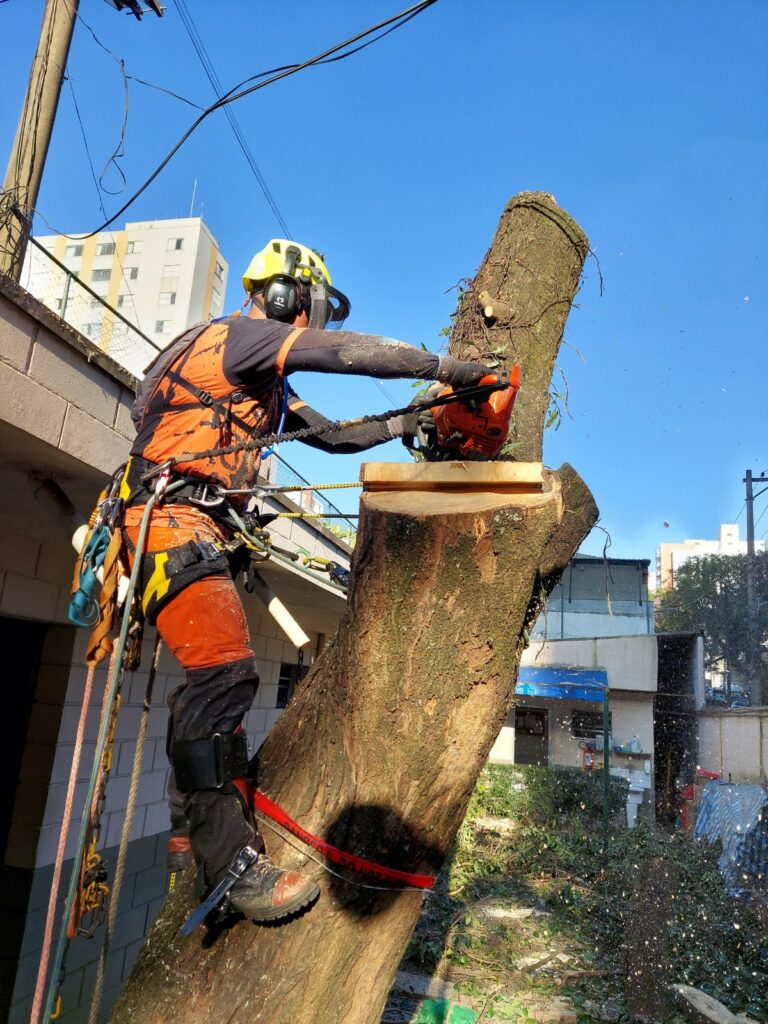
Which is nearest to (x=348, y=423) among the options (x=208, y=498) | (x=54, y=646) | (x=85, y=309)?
(x=208, y=498)

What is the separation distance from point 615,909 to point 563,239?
278 inches

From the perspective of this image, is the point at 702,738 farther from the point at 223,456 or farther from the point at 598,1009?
the point at 223,456

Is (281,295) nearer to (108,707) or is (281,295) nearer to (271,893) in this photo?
(108,707)

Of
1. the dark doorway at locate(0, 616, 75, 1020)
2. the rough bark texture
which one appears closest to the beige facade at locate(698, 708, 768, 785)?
the dark doorway at locate(0, 616, 75, 1020)

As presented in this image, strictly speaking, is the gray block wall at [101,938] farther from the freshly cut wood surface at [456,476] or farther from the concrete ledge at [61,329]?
the freshly cut wood surface at [456,476]

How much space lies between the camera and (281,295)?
2.59 meters

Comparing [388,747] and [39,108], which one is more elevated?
[39,108]

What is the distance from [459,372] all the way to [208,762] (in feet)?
3.95

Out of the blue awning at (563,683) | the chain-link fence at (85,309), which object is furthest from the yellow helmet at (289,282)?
the blue awning at (563,683)

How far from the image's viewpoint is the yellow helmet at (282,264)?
258 centimetres

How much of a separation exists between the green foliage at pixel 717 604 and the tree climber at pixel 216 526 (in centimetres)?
3443

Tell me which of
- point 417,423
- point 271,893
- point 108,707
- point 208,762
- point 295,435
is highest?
point 417,423

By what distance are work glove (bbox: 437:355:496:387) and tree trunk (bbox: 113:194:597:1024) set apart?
0.31 meters

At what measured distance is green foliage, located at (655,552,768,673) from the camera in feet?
109
